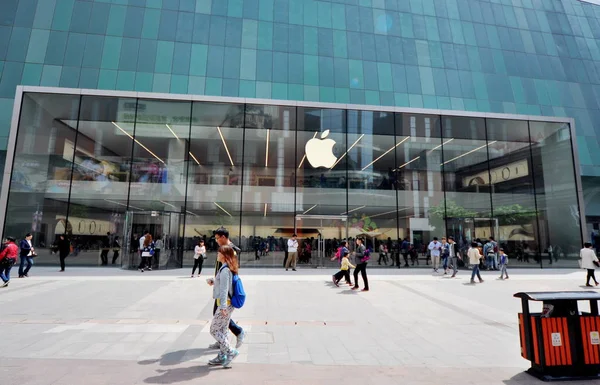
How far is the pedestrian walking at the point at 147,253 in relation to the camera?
16.2m

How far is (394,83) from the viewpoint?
28.0m

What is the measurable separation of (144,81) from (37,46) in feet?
28.7

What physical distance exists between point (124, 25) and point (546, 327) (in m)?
31.8

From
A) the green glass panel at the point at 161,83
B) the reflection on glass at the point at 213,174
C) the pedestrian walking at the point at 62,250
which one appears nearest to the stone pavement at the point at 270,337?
the pedestrian walking at the point at 62,250

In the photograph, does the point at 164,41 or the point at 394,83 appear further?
the point at 394,83

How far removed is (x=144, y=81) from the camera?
25.2 meters

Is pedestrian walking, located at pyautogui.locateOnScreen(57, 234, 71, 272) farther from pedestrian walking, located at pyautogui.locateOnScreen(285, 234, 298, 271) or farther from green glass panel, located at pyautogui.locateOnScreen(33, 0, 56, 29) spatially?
green glass panel, located at pyautogui.locateOnScreen(33, 0, 56, 29)

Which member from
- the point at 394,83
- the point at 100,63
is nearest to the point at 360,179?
the point at 394,83

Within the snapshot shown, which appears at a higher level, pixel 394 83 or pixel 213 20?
pixel 213 20

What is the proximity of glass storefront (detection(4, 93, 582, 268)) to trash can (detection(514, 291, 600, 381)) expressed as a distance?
1492 centimetres

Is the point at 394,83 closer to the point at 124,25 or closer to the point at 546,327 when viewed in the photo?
the point at 124,25

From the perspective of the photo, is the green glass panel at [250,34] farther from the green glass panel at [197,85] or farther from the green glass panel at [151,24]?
the green glass panel at [151,24]

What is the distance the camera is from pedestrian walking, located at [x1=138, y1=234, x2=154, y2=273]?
53.2 ft

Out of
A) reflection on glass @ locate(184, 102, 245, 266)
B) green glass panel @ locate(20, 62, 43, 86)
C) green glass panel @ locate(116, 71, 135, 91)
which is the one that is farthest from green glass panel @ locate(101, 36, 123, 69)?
reflection on glass @ locate(184, 102, 245, 266)
